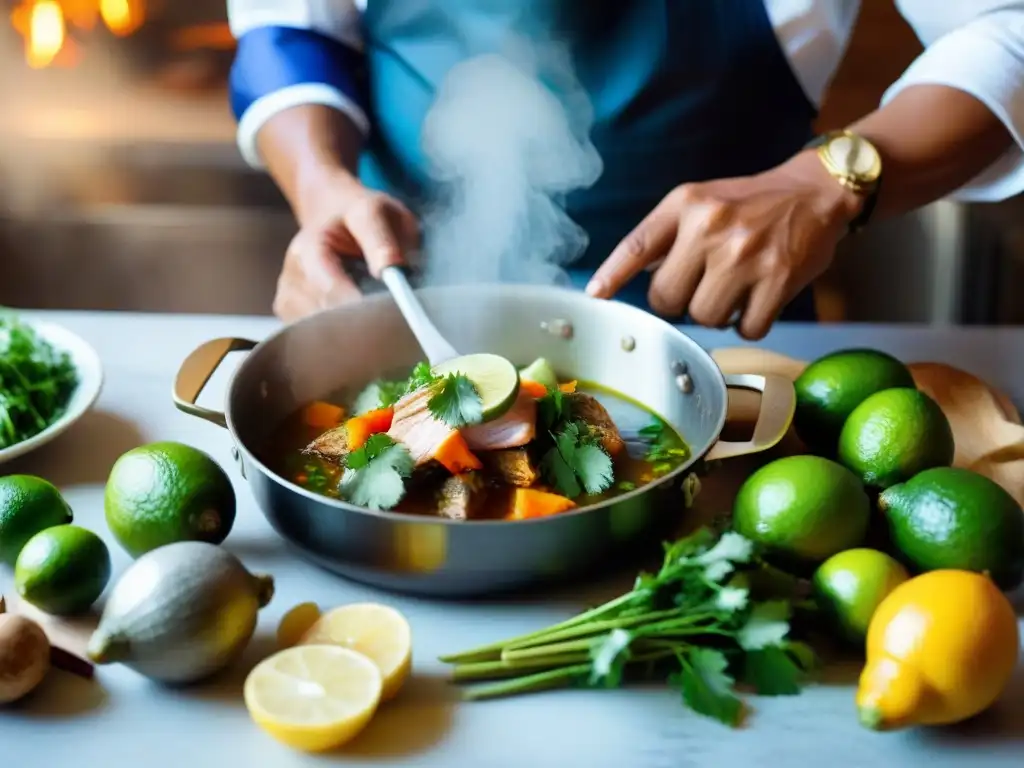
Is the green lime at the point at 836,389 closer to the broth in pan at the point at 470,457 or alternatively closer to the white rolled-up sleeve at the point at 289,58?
the broth in pan at the point at 470,457

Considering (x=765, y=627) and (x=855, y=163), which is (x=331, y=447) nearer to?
(x=765, y=627)

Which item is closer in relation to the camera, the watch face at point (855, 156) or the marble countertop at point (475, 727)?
the marble countertop at point (475, 727)

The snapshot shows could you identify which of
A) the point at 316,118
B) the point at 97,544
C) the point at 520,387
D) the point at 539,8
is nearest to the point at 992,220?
the point at 539,8

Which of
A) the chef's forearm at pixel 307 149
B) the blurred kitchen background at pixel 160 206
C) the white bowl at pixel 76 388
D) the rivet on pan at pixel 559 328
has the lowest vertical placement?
the blurred kitchen background at pixel 160 206

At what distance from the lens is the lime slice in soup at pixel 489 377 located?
111 cm

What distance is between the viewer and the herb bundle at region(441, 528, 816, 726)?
0.90 meters

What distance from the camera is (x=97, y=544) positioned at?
1.01 meters

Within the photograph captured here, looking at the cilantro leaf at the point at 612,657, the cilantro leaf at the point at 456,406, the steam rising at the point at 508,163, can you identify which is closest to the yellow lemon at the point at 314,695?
the cilantro leaf at the point at 612,657

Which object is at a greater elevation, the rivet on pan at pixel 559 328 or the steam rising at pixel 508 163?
the steam rising at pixel 508 163

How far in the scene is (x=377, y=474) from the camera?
Answer: 1.05 metres

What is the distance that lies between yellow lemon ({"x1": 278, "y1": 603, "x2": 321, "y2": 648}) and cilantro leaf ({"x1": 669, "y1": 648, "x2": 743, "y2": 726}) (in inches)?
12.7

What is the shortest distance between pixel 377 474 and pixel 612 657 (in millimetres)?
291

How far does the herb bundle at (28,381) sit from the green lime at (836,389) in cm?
87

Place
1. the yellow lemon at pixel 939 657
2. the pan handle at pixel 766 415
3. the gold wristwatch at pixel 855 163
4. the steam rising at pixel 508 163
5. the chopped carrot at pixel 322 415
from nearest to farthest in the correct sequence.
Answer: the yellow lemon at pixel 939 657 → the pan handle at pixel 766 415 → the chopped carrot at pixel 322 415 → the gold wristwatch at pixel 855 163 → the steam rising at pixel 508 163
